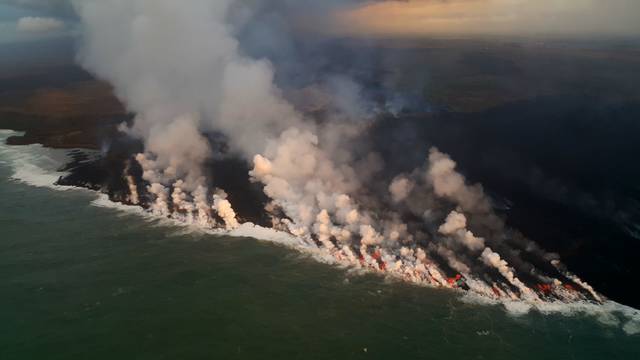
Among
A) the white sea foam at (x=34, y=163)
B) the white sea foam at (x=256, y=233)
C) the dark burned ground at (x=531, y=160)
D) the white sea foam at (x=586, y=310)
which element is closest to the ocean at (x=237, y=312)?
the white sea foam at (x=586, y=310)

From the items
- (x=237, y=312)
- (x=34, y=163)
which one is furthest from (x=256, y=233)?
(x=34, y=163)

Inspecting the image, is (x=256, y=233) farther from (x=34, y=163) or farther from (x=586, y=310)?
(x=34, y=163)

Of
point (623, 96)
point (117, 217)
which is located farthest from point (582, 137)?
point (117, 217)

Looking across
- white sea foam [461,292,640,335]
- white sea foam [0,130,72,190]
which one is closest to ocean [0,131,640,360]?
white sea foam [461,292,640,335]

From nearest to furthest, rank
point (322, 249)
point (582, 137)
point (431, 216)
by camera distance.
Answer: point (322, 249) < point (431, 216) < point (582, 137)

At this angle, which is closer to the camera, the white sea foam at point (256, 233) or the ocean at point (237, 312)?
the ocean at point (237, 312)

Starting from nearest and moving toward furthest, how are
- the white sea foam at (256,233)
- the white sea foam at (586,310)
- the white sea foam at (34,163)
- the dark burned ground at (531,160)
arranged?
the white sea foam at (586,310) < the white sea foam at (256,233) < the dark burned ground at (531,160) < the white sea foam at (34,163)

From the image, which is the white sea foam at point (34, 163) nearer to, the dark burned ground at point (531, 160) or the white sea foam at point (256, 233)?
the white sea foam at point (256, 233)

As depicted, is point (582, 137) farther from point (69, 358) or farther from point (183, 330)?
A: point (69, 358)

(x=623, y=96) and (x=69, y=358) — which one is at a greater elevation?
(x=623, y=96)
